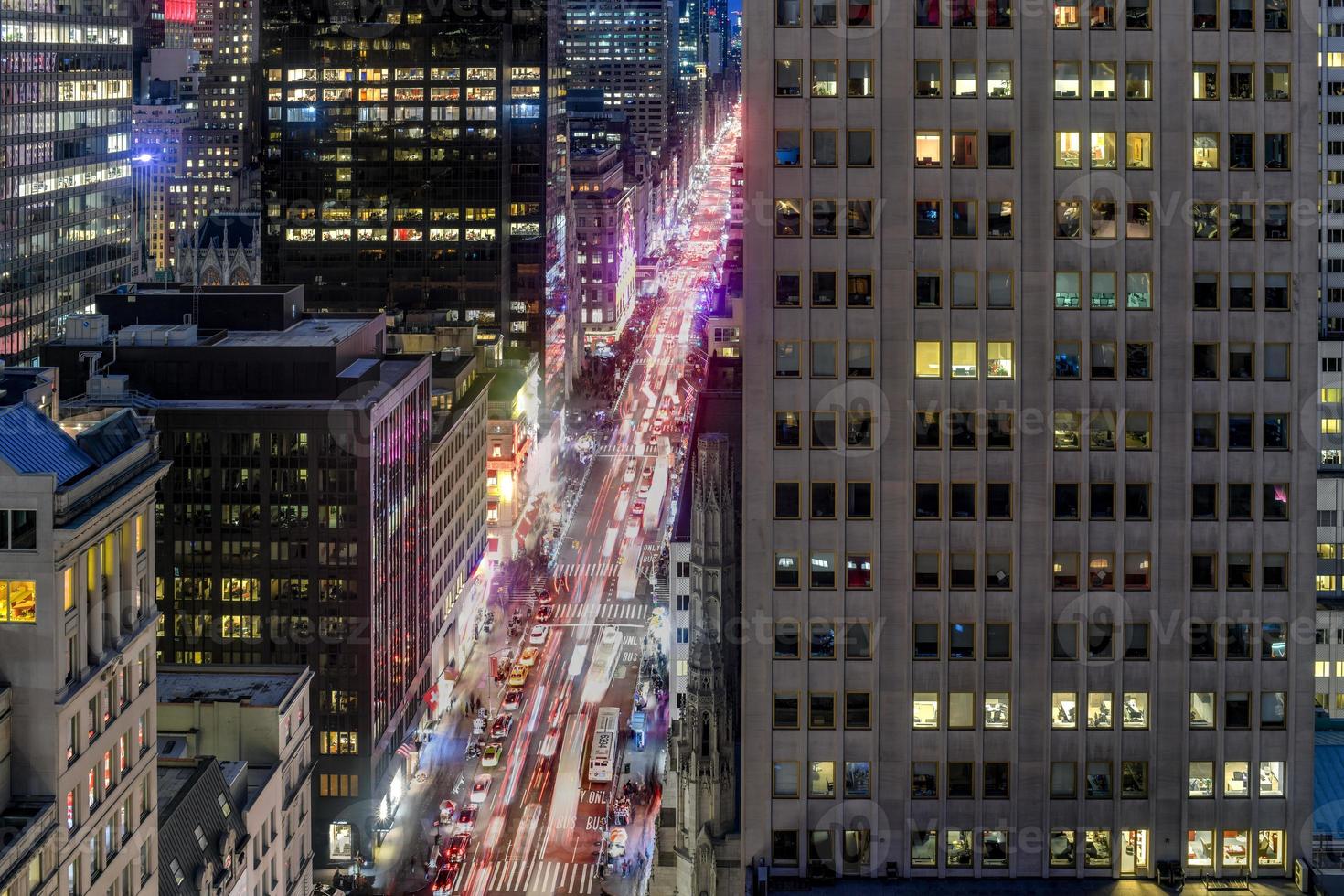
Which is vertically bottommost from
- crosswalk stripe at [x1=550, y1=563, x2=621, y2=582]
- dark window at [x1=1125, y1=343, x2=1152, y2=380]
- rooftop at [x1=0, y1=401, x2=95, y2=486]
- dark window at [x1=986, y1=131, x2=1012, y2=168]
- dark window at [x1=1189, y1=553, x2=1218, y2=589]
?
crosswalk stripe at [x1=550, y1=563, x2=621, y2=582]

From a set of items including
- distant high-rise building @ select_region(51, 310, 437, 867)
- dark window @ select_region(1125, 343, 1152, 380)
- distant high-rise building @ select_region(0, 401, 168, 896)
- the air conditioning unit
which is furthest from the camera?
distant high-rise building @ select_region(51, 310, 437, 867)

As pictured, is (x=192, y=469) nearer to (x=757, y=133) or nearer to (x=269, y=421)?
(x=269, y=421)

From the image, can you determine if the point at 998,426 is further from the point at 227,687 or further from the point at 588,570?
the point at 588,570

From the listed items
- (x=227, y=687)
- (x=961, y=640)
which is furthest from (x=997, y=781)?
(x=227, y=687)

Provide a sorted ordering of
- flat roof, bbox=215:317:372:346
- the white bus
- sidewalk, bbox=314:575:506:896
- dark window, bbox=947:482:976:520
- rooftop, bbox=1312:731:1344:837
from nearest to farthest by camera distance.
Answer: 1. dark window, bbox=947:482:976:520
2. rooftop, bbox=1312:731:1344:837
3. sidewalk, bbox=314:575:506:896
4. the white bus
5. flat roof, bbox=215:317:372:346

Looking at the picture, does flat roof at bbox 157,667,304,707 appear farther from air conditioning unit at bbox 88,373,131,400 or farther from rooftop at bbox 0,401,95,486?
rooftop at bbox 0,401,95,486

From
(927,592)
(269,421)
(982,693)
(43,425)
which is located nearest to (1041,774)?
(982,693)

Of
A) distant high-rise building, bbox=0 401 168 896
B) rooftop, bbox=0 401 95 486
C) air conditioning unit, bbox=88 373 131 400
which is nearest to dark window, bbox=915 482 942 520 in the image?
distant high-rise building, bbox=0 401 168 896

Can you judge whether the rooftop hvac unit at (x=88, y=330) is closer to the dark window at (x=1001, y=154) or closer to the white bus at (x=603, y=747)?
the white bus at (x=603, y=747)
